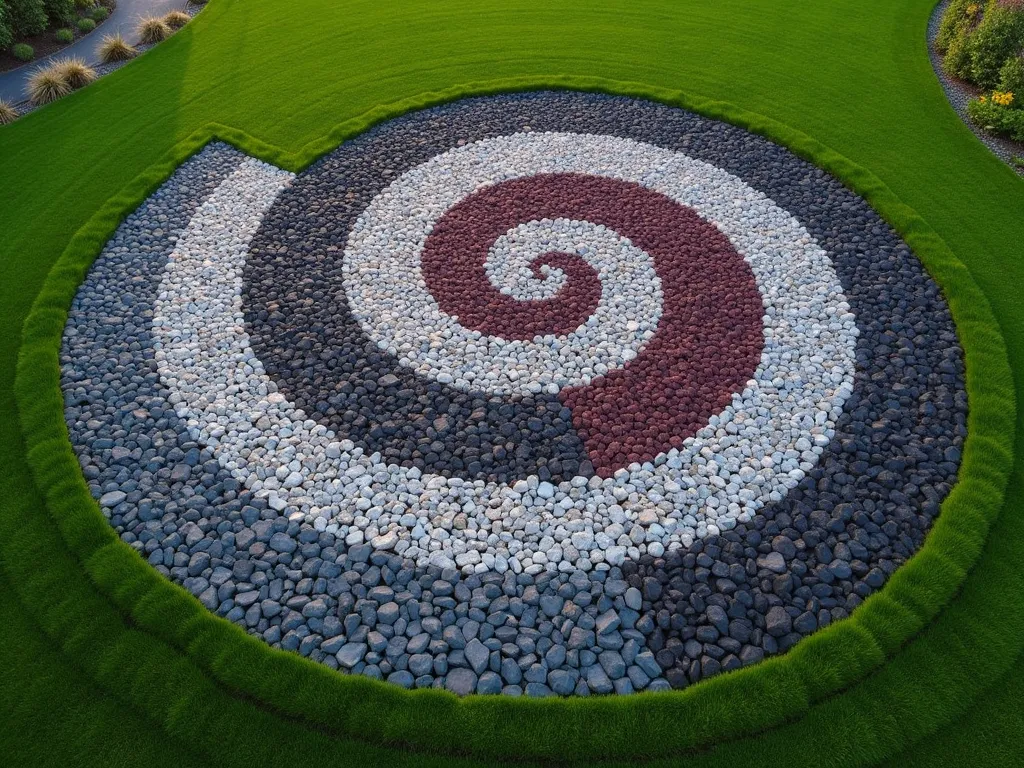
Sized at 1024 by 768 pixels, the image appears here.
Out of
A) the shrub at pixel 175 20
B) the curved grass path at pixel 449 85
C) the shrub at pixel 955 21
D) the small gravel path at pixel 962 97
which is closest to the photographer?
the curved grass path at pixel 449 85

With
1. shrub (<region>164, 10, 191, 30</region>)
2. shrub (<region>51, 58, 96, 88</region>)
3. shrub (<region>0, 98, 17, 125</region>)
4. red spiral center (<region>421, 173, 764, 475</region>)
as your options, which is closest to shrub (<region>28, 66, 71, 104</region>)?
shrub (<region>51, 58, 96, 88</region>)

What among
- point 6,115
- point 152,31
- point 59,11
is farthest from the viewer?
point 59,11

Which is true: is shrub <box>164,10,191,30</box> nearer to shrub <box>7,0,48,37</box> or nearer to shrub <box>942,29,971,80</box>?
shrub <box>7,0,48,37</box>

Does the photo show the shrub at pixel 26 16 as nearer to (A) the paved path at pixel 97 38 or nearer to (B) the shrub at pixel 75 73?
(A) the paved path at pixel 97 38

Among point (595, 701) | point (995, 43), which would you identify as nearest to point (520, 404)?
point (595, 701)

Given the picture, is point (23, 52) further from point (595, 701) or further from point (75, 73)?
point (595, 701)

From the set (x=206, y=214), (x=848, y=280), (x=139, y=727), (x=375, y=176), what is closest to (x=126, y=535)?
(x=139, y=727)

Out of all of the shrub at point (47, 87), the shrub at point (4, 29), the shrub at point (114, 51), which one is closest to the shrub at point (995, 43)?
the shrub at point (114, 51)
